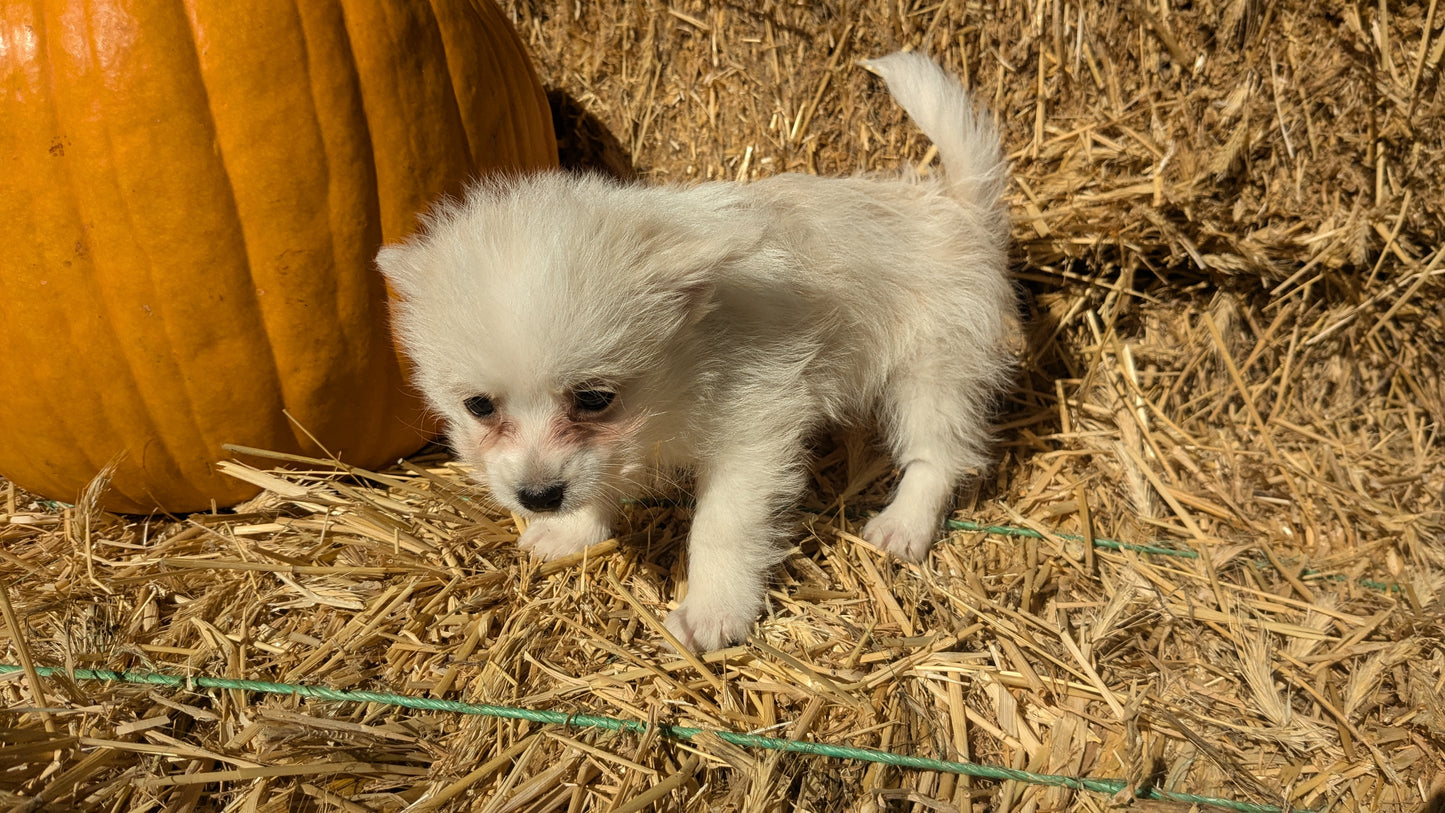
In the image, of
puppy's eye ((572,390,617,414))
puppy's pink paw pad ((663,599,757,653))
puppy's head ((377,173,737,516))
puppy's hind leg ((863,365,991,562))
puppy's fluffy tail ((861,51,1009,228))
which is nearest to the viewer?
puppy's head ((377,173,737,516))

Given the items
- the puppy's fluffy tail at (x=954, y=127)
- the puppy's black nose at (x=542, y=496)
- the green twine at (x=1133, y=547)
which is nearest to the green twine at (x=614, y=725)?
the puppy's black nose at (x=542, y=496)

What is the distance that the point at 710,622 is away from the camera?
82.4 inches

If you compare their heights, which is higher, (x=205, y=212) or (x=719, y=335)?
(x=205, y=212)

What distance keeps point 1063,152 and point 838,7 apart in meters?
0.97

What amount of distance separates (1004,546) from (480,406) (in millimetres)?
1643

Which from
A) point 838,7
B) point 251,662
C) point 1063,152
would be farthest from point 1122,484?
point 251,662

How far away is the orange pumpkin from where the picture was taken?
1.87 meters

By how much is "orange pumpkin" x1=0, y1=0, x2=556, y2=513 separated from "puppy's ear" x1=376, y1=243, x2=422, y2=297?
304mm

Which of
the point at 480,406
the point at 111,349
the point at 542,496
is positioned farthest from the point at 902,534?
the point at 111,349

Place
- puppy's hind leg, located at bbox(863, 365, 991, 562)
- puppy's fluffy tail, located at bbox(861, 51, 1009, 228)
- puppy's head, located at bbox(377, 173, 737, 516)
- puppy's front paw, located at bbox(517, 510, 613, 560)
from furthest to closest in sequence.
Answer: puppy's fluffy tail, located at bbox(861, 51, 1009, 228), puppy's hind leg, located at bbox(863, 365, 991, 562), puppy's front paw, located at bbox(517, 510, 613, 560), puppy's head, located at bbox(377, 173, 737, 516)

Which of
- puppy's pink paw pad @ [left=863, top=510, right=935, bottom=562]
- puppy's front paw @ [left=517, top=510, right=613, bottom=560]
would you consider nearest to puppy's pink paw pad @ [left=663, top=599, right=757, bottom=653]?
puppy's front paw @ [left=517, top=510, right=613, bottom=560]

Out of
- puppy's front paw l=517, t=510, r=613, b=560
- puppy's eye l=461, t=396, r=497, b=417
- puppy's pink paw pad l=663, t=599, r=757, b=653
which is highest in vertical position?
puppy's eye l=461, t=396, r=497, b=417

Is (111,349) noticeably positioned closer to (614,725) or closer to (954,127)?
(614,725)

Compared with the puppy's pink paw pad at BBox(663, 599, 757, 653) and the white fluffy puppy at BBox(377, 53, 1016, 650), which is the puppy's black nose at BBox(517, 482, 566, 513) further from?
the puppy's pink paw pad at BBox(663, 599, 757, 653)
